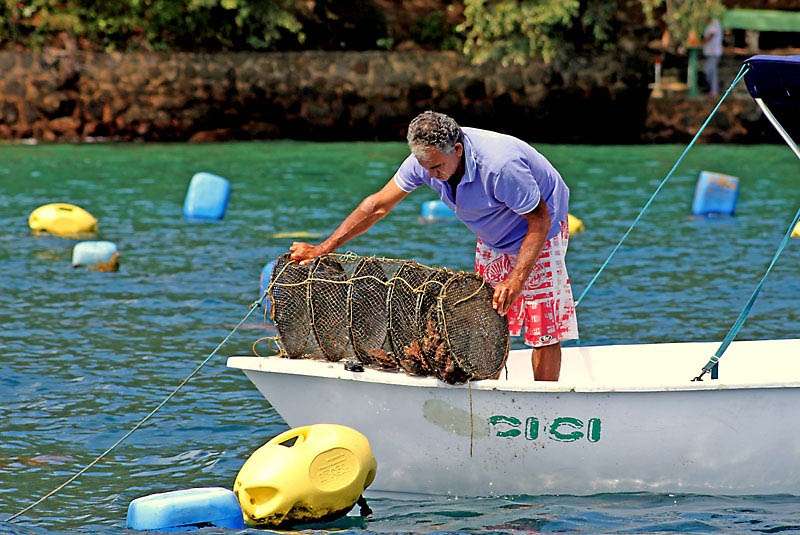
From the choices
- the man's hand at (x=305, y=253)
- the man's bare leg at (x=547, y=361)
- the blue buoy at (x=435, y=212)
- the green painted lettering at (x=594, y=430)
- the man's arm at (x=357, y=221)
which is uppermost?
the man's arm at (x=357, y=221)

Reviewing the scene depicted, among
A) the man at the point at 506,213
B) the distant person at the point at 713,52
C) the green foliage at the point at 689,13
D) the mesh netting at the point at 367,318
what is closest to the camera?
the man at the point at 506,213

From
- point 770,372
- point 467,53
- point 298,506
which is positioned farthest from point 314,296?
point 467,53

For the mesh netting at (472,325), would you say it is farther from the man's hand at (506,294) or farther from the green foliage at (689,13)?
the green foliage at (689,13)

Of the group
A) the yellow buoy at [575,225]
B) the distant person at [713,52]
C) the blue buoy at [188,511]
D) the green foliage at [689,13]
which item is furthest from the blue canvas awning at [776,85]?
the distant person at [713,52]

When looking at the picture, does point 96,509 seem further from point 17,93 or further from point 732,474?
point 17,93

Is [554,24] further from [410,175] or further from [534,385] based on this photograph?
[534,385]

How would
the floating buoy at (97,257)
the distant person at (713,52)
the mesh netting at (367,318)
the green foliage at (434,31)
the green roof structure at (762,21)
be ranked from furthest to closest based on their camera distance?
1. the green foliage at (434,31)
2. the green roof structure at (762,21)
3. the distant person at (713,52)
4. the floating buoy at (97,257)
5. the mesh netting at (367,318)

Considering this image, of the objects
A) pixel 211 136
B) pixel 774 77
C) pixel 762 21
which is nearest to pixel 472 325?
pixel 774 77

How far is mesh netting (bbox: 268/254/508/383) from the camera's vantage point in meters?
6.90

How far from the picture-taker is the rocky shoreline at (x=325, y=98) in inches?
1071

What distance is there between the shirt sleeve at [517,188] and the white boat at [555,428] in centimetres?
82

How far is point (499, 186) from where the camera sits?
6824 millimetres

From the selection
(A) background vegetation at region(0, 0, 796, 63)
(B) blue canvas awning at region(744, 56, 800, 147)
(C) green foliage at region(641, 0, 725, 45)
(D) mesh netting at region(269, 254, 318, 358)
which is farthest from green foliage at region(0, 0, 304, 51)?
(D) mesh netting at region(269, 254, 318, 358)

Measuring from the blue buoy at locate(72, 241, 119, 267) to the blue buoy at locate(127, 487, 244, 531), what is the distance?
25.5ft
